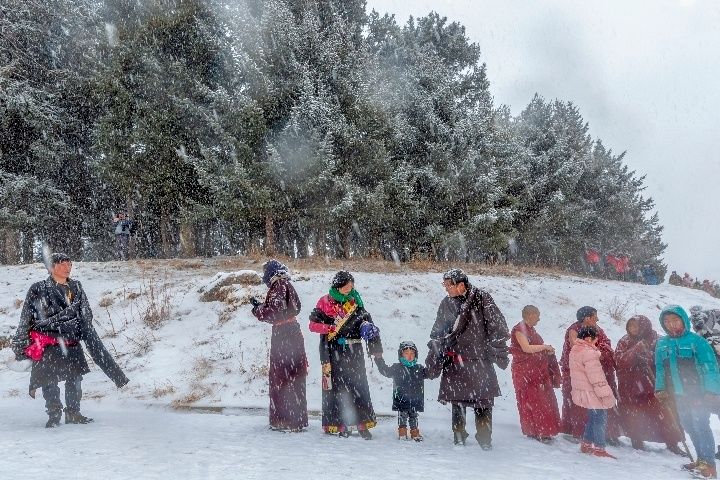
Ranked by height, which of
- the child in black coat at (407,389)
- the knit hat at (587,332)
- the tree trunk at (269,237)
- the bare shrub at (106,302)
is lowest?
the child in black coat at (407,389)

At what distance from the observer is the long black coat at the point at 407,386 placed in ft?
19.3

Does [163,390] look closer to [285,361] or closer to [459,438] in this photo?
[285,361]

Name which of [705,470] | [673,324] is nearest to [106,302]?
[673,324]

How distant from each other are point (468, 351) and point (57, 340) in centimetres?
453

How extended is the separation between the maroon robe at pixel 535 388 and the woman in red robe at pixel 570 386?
27 centimetres

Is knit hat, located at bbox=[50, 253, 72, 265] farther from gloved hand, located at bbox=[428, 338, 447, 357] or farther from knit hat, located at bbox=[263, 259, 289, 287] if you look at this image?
gloved hand, located at bbox=[428, 338, 447, 357]

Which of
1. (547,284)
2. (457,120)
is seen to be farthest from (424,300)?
(457,120)

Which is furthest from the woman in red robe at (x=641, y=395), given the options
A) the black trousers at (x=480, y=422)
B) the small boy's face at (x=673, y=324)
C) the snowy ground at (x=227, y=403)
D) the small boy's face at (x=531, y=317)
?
the black trousers at (x=480, y=422)

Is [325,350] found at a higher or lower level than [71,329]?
lower

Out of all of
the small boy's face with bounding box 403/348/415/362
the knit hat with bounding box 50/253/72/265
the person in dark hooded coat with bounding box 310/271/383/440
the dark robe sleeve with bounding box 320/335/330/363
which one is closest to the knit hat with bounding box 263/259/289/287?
the person in dark hooded coat with bounding box 310/271/383/440

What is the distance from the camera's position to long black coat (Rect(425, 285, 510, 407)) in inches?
216

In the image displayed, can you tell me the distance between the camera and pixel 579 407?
21.3ft

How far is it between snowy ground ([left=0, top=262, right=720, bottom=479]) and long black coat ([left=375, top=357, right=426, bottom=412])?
1.28ft

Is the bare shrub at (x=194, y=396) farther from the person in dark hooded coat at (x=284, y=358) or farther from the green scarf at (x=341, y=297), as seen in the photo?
the green scarf at (x=341, y=297)
